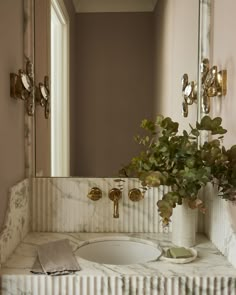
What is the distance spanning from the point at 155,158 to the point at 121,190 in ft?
0.96

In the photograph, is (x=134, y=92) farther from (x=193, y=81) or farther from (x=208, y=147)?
(x=208, y=147)

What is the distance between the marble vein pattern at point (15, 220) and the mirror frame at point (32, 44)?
11 cm

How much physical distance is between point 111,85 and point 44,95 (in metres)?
0.30

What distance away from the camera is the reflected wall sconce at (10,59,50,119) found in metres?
1.33

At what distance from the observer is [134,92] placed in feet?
5.14

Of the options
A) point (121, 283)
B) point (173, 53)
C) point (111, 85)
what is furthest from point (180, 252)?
point (173, 53)

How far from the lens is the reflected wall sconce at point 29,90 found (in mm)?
1330

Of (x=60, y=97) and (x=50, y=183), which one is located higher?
(x=60, y=97)

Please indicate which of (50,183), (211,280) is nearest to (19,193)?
(50,183)

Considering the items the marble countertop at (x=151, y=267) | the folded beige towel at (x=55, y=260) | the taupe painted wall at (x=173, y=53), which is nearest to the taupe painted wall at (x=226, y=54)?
the taupe painted wall at (x=173, y=53)

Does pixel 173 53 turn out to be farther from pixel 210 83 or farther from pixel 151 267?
pixel 151 267

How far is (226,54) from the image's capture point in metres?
1.27

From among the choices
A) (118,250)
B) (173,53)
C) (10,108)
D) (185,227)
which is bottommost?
(118,250)

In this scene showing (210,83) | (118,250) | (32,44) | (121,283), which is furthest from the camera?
(32,44)
